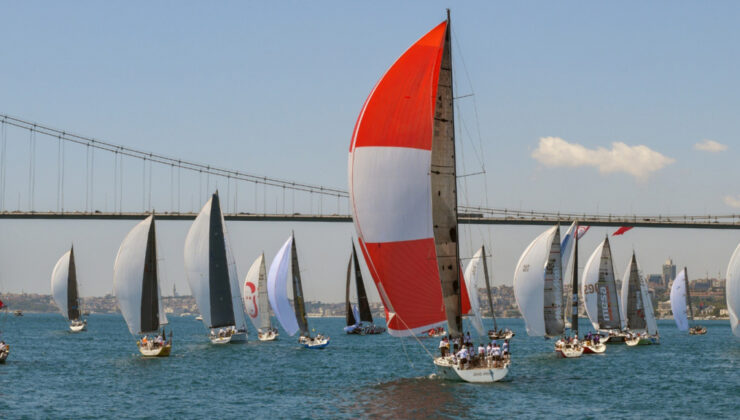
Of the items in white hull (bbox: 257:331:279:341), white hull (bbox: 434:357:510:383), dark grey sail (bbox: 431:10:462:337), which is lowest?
white hull (bbox: 257:331:279:341)

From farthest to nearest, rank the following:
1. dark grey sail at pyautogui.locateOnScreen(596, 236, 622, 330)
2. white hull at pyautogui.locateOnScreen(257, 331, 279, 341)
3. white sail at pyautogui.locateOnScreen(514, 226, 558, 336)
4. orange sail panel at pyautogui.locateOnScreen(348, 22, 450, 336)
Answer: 1. white hull at pyautogui.locateOnScreen(257, 331, 279, 341)
2. dark grey sail at pyautogui.locateOnScreen(596, 236, 622, 330)
3. white sail at pyautogui.locateOnScreen(514, 226, 558, 336)
4. orange sail panel at pyautogui.locateOnScreen(348, 22, 450, 336)

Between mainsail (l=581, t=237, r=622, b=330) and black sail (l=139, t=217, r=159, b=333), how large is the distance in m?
20.0

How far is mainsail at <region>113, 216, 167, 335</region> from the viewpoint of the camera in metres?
38.6

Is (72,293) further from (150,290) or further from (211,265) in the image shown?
(150,290)

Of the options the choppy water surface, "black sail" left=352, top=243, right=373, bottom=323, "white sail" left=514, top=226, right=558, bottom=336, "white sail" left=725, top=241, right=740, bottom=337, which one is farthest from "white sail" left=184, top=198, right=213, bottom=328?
"black sail" left=352, top=243, right=373, bottom=323

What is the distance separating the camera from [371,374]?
32500mm

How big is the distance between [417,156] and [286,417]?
636 centimetres

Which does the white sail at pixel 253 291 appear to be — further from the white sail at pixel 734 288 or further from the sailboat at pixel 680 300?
the sailboat at pixel 680 300

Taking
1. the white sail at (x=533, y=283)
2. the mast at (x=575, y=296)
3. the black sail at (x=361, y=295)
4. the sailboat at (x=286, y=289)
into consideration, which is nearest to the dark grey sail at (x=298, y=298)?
the sailboat at (x=286, y=289)

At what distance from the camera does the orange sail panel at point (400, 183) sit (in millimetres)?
22812

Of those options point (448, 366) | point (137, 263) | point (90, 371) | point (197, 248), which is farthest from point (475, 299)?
point (448, 366)

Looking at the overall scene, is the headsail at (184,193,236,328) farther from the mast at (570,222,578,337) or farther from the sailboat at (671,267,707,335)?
the sailboat at (671,267,707,335)

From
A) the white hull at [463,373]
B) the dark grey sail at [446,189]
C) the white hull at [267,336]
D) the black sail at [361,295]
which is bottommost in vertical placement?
the white hull at [267,336]

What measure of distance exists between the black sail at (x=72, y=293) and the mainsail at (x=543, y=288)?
41.1m
